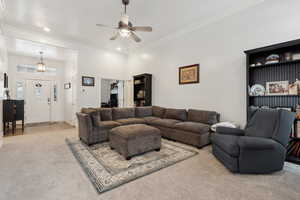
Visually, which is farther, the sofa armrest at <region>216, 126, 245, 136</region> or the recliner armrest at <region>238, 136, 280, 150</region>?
the sofa armrest at <region>216, 126, 245, 136</region>

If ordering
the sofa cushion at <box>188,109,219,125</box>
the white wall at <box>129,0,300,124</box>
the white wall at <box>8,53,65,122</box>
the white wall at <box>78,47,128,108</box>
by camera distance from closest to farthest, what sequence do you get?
the white wall at <box>129,0,300,124</box> < the sofa cushion at <box>188,109,219,125</box> < the white wall at <box>78,47,128,108</box> < the white wall at <box>8,53,65,122</box>

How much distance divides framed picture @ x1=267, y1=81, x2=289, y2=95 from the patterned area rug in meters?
1.92

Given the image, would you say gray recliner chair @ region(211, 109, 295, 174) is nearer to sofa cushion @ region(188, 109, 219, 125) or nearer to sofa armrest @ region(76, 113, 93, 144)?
sofa cushion @ region(188, 109, 219, 125)

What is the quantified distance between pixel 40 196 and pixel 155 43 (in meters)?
5.29

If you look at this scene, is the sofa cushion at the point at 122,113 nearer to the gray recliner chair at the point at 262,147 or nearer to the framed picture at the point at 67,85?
the gray recliner chair at the point at 262,147

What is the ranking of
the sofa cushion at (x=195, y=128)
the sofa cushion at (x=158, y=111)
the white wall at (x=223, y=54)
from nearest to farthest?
the white wall at (x=223, y=54), the sofa cushion at (x=195, y=128), the sofa cushion at (x=158, y=111)

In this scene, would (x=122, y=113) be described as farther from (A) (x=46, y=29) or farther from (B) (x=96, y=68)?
(A) (x=46, y=29)

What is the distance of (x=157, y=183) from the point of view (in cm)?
188

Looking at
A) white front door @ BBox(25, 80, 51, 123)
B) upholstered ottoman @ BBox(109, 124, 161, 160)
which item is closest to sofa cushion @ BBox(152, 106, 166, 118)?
upholstered ottoman @ BBox(109, 124, 161, 160)

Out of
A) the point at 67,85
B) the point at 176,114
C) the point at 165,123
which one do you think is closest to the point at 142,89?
the point at 176,114

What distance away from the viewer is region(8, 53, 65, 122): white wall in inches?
233

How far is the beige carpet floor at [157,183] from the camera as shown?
1.64 meters

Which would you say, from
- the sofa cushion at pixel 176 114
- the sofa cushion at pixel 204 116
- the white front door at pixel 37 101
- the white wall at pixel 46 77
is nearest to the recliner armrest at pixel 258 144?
the sofa cushion at pixel 204 116

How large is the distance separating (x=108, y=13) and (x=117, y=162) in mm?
3464
